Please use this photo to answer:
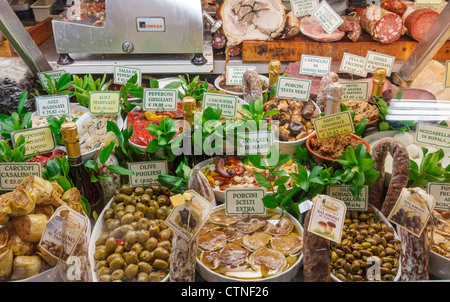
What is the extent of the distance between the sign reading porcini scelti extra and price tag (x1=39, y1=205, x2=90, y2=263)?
754 mm

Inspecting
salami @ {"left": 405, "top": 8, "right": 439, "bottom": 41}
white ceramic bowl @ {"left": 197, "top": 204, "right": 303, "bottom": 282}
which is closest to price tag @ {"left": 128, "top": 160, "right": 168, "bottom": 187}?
white ceramic bowl @ {"left": 197, "top": 204, "right": 303, "bottom": 282}

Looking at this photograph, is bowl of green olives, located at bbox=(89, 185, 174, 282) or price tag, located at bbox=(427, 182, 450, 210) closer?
bowl of green olives, located at bbox=(89, 185, 174, 282)

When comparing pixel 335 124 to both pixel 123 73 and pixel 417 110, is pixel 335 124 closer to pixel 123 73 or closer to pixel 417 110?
pixel 417 110

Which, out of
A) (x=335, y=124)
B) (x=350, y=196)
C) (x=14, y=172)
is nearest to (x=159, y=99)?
(x=14, y=172)

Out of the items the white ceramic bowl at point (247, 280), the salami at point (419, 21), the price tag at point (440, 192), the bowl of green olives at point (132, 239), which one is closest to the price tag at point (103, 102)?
the bowl of green olives at point (132, 239)

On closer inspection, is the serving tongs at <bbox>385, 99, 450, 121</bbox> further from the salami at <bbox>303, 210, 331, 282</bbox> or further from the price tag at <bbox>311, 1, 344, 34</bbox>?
the salami at <bbox>303, 210, 331, 282</bbox>

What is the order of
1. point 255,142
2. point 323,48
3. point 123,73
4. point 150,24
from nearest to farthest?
point 255,142
point 123,73
point 150,24
point 323,48

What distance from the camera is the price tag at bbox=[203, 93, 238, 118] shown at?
192 centimetres

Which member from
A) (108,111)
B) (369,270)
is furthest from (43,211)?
(369,270)

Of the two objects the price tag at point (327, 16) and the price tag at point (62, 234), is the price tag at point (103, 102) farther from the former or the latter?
the price tag at point (327, 16)

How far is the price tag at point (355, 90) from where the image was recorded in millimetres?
2131

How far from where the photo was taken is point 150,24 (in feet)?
7.83

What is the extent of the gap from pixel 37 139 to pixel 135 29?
0.99m
